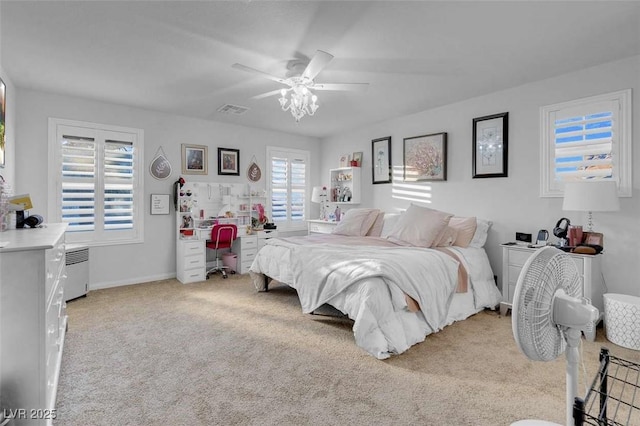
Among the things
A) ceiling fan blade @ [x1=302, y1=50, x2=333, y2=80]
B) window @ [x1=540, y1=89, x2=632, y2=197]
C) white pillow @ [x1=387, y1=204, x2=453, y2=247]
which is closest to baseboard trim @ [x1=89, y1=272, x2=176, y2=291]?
white pillow @ [x1=387, y1=204, x2=453, y2=247]

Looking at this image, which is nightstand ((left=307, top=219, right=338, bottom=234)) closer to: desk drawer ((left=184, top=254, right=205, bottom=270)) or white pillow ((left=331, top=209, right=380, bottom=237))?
white pillow ((left=331, top=209, right=380, bottom=237))

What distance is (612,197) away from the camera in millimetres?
2725

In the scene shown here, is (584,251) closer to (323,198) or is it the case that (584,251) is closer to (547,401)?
(547,401)

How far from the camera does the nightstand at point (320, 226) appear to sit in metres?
5.67

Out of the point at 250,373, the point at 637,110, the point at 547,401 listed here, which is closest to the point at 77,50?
the point at 250,373

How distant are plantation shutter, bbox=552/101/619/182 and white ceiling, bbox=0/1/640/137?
459 millimetres

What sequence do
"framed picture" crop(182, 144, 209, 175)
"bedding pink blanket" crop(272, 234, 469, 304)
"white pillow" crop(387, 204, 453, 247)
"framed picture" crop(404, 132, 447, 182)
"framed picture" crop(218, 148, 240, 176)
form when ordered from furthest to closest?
"framed picture" crop(218, 148, 240, 176) < "framed picture" crop(182, 144, 209, 175) < "framed picture" crop(404, 132, 447, 182) < "white pillow" crop(387, 204, 453, 247) < "bedding pink blanket" crop(272, 234, 469, 304)

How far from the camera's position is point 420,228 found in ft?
12.0

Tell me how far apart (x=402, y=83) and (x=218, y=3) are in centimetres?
216

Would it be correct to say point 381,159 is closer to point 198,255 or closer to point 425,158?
point 425,158

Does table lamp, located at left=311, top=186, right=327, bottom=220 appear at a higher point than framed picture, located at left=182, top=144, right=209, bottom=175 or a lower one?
lower

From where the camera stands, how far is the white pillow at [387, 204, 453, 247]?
354 cm

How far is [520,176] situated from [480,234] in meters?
0.79

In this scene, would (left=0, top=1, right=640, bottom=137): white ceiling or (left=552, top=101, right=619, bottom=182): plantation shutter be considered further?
(left=552, top=101, right=619, bottom=182): plantation shutter
